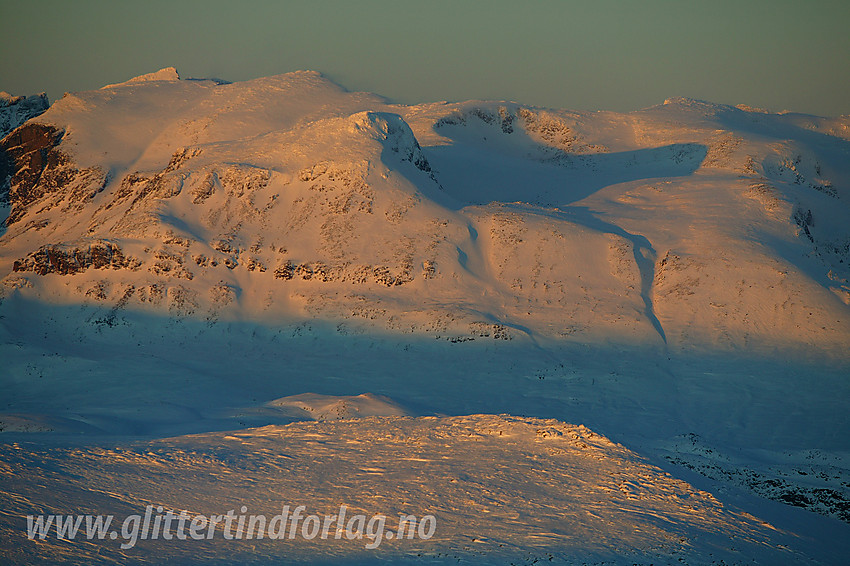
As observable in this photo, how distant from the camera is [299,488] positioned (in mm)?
24203

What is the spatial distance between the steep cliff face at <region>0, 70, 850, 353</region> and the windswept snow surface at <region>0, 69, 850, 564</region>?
30cm

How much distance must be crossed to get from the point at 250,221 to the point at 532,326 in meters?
27.0

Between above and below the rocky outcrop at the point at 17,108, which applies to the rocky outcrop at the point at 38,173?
below

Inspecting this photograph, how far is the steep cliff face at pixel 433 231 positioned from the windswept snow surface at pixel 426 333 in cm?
30

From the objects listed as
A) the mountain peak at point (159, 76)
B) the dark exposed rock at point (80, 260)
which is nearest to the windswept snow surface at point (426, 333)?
the dark exposed rock at point (80, 260)

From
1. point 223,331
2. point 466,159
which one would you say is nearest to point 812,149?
point 466,159

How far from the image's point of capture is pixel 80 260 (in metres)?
→ 59.8

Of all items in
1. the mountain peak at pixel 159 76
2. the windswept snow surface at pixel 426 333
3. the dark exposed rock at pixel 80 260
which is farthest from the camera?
the mountain peak at pixel 159 76

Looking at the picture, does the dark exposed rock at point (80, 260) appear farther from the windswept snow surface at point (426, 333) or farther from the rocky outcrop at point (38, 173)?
the rocky outcrop at point (38, 173)

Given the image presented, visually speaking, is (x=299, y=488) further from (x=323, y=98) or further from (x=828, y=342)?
(x=323, y=98)

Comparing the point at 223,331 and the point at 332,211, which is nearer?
the point at 223,331

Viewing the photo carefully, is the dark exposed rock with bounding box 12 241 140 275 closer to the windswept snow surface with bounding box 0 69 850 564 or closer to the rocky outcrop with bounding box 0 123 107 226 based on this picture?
the windswept snow surface with bounding box 0 69 850 564

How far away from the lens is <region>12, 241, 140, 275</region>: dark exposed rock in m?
59.5

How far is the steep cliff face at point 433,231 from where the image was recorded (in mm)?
54688
